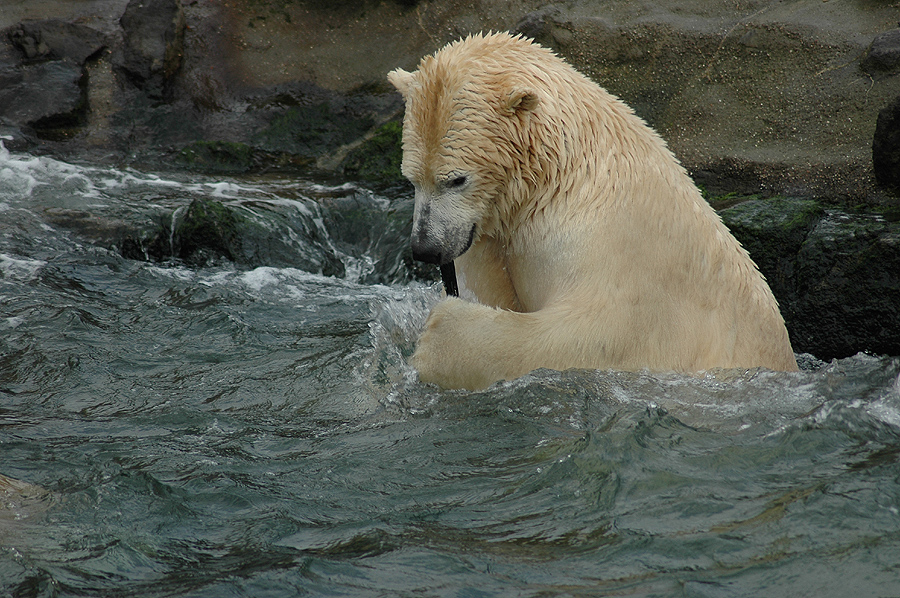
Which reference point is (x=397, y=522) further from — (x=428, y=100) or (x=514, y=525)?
(x=428, y=100)

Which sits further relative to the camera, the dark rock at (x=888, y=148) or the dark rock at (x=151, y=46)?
the dark rock at (x=151, y=46)

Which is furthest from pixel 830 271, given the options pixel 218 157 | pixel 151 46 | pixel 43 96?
pixel 43 96

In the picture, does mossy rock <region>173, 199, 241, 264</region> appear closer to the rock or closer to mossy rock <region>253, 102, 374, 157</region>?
mossy rock <region>253, 102, 374, 157</region>

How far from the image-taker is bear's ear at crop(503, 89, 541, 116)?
325cm

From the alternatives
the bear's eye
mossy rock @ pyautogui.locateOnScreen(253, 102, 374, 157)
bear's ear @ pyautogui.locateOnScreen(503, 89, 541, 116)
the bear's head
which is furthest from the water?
mossy rock @ pyautogui.locateOnScreen(253, 102, 374, 157)

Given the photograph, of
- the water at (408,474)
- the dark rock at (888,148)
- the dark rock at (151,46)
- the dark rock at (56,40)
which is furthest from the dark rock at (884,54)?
the dark rock at (56,40)

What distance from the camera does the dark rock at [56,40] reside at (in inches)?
356

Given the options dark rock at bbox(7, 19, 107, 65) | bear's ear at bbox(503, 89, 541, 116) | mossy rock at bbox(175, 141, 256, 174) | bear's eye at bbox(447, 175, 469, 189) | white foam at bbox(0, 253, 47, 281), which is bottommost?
white foam at bbox(0, 253, 47, 281)

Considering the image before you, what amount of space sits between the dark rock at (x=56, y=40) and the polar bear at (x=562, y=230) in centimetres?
715

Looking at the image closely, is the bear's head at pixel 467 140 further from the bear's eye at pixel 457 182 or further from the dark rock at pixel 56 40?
the dark rock at pixel 56 40

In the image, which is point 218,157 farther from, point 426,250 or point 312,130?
point 426,250

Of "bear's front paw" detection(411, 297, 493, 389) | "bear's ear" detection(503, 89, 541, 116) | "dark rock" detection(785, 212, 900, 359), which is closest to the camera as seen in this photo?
"bear's ear" detection(503, 89, 541, 116)

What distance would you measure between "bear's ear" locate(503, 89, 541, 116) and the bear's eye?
326mm

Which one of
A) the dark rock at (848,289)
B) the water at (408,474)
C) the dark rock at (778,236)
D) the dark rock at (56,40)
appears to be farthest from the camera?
the dark rock at (56,40)
